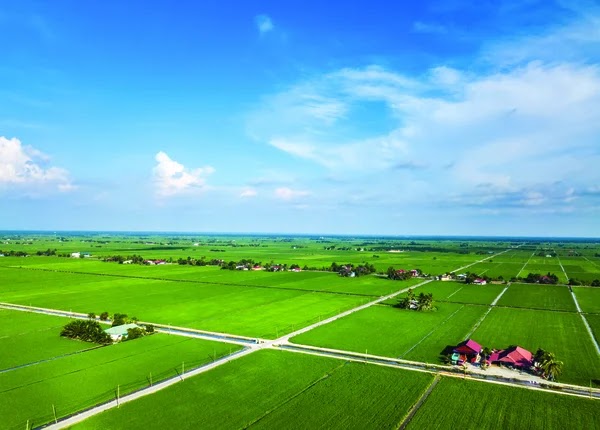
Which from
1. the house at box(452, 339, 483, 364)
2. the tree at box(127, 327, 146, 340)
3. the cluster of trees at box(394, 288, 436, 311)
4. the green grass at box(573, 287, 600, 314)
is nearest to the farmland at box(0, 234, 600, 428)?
the green grass at box(573, 287, 600, 314)

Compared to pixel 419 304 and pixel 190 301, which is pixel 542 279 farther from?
pixel 190 301

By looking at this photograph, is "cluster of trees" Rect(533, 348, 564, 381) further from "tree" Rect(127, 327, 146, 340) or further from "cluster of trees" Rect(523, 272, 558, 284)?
"cluster of trees" Rect(523, 272, 558, 284)

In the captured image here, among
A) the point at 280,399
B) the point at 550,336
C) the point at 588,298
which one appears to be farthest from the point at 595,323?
the point at 280,399

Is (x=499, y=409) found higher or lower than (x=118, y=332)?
lower

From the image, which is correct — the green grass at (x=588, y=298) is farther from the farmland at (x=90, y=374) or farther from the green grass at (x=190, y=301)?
the farmland at (x=90, y=374)

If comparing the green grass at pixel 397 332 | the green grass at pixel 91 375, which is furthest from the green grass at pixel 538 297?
the green grass at pixel 91 375
